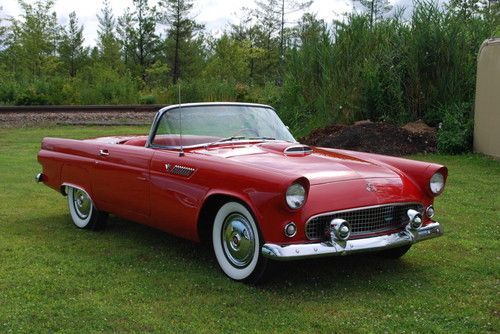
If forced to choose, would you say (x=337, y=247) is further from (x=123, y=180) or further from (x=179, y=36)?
(x=179, y=36)

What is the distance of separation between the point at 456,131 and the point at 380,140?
4.45 feet

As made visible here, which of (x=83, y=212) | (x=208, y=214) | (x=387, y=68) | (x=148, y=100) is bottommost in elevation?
(x=83, y=212)

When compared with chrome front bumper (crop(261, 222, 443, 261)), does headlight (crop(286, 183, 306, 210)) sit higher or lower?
higher

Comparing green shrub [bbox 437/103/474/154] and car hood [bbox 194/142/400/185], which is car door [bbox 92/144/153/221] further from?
green shrub [bbox 437/103/474/154]

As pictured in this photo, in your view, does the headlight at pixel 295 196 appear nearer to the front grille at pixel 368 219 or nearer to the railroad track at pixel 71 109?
the front grille at pixel 368 219

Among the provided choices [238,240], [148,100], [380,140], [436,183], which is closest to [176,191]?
[238,240]

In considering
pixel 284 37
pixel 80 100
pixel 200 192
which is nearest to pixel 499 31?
pixel 200 192

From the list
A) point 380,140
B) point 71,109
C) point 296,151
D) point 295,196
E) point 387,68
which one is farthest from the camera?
point 71,109

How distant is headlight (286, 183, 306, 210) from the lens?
11.5 feet

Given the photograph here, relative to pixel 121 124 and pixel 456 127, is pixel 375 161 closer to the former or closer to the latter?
pixel 456 127

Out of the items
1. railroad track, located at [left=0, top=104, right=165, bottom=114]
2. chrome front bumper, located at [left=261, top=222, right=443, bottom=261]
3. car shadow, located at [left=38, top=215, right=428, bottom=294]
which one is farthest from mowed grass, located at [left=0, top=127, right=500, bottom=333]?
railroad track, located at [left=0, top=104, right=165, bottom=114]

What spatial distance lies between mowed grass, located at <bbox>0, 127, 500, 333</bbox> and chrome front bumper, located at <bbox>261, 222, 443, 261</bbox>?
11.4 inches

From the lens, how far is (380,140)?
10.6m

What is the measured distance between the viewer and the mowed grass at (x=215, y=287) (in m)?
3.23
